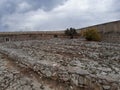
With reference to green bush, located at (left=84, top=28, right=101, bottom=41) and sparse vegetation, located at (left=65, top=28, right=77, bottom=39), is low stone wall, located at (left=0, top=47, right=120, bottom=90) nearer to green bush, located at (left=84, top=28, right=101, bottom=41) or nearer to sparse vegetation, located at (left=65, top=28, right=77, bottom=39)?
green bush, located at (left=84, top=28, right=101, bottom=41)

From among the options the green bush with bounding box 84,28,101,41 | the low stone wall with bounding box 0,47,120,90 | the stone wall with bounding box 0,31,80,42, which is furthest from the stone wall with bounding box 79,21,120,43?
the low stone wall with bounding box 0,47,120,90

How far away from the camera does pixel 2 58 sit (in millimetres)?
12773

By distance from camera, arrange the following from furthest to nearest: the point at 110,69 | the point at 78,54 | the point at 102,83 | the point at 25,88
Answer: the point at 78,54 < the point at 110,69 < the point at 25,88 < the point at 102,83

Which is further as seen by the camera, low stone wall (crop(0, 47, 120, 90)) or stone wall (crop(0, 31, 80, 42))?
stone wall (crop(0, 31, 80, 42))

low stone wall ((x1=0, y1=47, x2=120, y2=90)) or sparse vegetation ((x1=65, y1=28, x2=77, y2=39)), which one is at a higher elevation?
sparse vegetation ((x1=65, y1=28, x2=77, y2=39))

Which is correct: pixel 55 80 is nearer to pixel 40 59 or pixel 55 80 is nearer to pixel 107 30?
pixel 40 59

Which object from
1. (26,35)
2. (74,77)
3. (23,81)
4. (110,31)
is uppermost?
(110,31)

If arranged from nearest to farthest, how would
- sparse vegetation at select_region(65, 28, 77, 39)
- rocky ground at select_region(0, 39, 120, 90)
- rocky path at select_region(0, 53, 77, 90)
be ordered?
rocky ground at select_region(0, 39, 120, 90) → rocky path at select_region(0, 53, 77, 90) → sparse vegetation at select_region(65, 28, 77, 39)

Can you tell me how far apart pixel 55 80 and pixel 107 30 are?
1487 centimetres

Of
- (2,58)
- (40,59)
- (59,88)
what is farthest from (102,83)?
(2,58)

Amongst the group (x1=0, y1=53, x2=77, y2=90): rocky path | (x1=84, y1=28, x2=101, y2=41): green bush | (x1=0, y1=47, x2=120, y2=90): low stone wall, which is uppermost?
(x1=84, y1=28, x2=101, y2=41): green bush

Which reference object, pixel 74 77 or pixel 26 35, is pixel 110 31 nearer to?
pixel 26 35

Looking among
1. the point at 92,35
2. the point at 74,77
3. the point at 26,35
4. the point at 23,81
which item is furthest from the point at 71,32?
the point at 74,77

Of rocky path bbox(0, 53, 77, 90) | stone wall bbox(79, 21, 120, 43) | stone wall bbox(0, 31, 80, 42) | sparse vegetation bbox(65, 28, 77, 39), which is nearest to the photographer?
rocky path bbox(0, 53, 77, 90)
